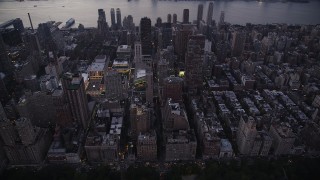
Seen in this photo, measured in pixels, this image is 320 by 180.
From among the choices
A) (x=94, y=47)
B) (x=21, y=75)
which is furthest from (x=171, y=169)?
(x=94, y=47)

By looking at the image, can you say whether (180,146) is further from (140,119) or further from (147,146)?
(140,119)

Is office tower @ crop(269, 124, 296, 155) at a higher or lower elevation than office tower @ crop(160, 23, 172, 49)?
lower

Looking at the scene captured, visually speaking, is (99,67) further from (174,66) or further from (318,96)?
(318,96)

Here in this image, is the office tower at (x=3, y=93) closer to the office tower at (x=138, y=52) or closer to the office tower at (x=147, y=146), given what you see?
the office tower at (x=138, y=52)

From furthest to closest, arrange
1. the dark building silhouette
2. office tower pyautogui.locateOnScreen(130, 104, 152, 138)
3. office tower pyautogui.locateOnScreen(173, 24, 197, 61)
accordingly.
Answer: office tower pyautogui.locateOnScreen(173, 24, 197, 61) < the dark building silhouette < office tower pyautogui.locateOnScreen(130, 104, 152, 138)

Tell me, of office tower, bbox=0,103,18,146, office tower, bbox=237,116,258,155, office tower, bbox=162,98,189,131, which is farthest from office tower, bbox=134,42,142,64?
office tower, bbox=0,103,18,146

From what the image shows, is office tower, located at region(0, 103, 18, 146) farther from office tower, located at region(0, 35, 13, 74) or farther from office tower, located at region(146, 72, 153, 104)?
office tower, located at region(0, 35, 13, 74)

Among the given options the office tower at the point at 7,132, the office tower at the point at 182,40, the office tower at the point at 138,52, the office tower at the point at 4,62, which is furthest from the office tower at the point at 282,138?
the office tower at the point at 4,62
